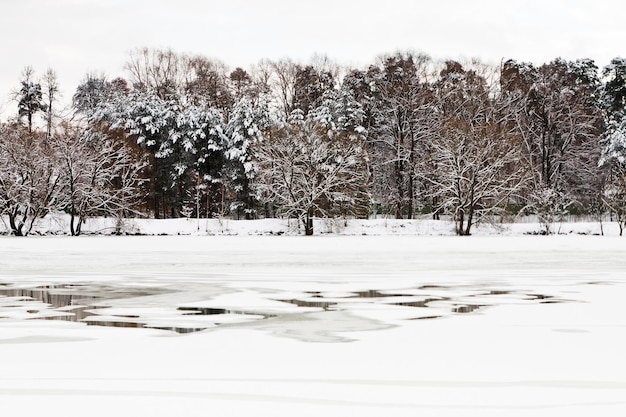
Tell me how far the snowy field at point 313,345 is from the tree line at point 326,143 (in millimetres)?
33113

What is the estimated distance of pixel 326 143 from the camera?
166ft

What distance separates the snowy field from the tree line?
3311 centimetres

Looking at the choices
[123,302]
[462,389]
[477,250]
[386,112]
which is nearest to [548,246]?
[477,250]

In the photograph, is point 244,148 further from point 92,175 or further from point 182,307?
point 182,307

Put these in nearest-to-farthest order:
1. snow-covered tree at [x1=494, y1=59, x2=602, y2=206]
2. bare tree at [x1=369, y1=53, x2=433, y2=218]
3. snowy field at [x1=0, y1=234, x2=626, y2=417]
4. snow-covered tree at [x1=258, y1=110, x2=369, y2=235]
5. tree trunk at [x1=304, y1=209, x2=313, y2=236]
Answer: snowy field at [x1=0, y1=234, x2=626, y2=417] → tree trunk at [x1=304, y1=209, x2=313, y2=236] → snow-covered tree at [x1=258, y1=110, x2=369, y2=235] → bare tree at [x1=369, y1=53, x2=433, y2=218] → snow-covered tree at [x1=494, y1=59, x2=602, y2=206]

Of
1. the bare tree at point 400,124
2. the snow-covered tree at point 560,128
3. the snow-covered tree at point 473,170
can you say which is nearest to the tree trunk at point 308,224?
the snow-covered tree at point 473,170

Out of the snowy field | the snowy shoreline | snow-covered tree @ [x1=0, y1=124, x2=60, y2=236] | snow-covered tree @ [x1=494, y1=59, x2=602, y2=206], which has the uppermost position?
snow-covered tree @ [x1=494, y1=59, x2=602, y2=206]

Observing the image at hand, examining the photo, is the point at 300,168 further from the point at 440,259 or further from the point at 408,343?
the point at 408,343

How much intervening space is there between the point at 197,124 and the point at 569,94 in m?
30.0

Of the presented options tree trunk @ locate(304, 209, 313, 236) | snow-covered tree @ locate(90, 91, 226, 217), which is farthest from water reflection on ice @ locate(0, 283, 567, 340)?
snow-covered tree @ locate(90, 91, 226, 217)

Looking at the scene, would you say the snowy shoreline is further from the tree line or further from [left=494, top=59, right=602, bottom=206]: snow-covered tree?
[left=494, top=59, right=602, bottom=206]: snow-covered tree

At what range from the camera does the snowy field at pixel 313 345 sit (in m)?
5.64

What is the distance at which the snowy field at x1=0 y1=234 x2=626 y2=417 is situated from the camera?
564 cm

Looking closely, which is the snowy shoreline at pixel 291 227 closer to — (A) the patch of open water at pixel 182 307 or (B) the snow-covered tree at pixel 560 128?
(B) the snow-covered tree at pixel 560 128
